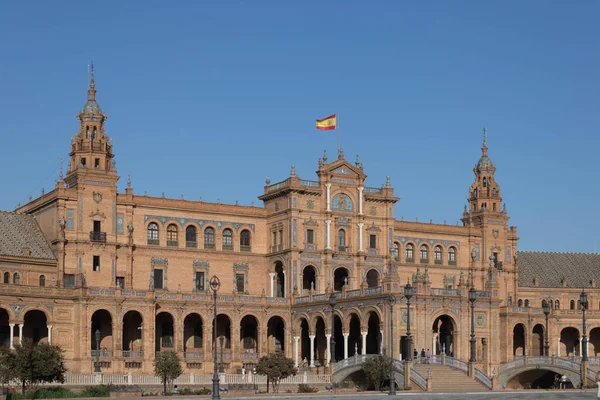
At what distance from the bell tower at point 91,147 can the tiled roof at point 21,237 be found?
16.2 ft

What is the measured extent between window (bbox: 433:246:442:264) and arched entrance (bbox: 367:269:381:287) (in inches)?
401

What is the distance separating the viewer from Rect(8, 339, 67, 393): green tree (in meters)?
61.8

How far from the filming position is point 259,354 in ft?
314

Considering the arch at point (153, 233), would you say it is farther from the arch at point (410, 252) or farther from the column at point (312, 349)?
the arch at point (410, 252)

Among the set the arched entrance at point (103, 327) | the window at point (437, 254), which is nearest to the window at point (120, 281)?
the arched entrance at point (103, 327)

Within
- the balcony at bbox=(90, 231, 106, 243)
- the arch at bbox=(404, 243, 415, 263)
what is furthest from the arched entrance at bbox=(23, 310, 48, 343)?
the arch at bbox=(404, 243, 415, 263)

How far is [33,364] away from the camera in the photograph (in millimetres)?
62344

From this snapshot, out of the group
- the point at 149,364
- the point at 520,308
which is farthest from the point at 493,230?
the point at 149,364

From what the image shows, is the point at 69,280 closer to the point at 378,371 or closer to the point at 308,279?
the point at 308,279

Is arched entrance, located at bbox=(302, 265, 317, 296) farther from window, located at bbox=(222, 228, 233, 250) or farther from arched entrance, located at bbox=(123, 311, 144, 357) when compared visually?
arched entrance, located at bbox=(123, 311, 144, 357)

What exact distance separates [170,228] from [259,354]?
13.3 metres

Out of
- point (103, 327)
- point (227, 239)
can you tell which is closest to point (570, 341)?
point (227, 239)

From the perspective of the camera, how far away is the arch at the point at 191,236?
9769 centimetres

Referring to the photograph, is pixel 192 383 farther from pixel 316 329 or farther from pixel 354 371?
pixel 316 329
